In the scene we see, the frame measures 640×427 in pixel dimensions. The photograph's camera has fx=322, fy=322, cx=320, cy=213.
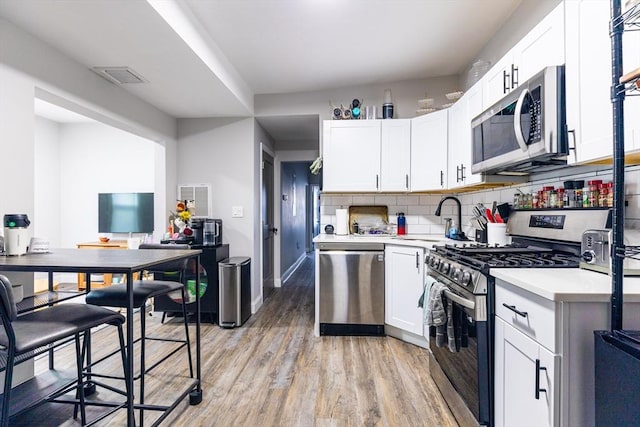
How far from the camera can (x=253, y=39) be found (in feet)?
8.67

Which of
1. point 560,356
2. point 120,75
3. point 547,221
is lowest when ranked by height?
point 560,356

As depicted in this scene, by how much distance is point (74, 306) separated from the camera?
4.87ft

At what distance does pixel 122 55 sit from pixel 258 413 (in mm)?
2595

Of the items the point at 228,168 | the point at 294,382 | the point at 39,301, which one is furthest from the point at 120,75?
the point at 294,382

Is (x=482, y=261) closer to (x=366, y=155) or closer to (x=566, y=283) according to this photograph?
(x=566, y=283)

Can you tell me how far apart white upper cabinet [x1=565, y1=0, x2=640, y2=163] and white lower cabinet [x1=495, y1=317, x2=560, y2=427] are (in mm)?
803

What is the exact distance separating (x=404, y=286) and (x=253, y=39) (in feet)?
7.97

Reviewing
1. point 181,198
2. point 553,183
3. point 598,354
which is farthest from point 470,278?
point 181,198

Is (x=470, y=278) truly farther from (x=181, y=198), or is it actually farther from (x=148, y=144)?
(x=148, y=144)

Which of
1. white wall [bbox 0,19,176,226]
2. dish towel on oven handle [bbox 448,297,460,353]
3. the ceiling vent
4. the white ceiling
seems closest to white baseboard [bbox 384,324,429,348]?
dish towel on oven handle [bbox 448,297,460,353]

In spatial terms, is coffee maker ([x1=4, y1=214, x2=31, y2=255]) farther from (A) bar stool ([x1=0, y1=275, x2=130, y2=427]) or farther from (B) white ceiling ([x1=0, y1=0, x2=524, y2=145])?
(B) white ceiling ([x1=0, y1=0, x2=524, y2=145])

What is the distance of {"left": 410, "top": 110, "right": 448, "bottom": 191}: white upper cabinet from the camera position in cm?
296

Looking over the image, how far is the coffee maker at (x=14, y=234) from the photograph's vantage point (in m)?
1.72

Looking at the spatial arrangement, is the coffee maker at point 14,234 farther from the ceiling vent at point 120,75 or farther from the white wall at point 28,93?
the ceiling vent at point 120,75
